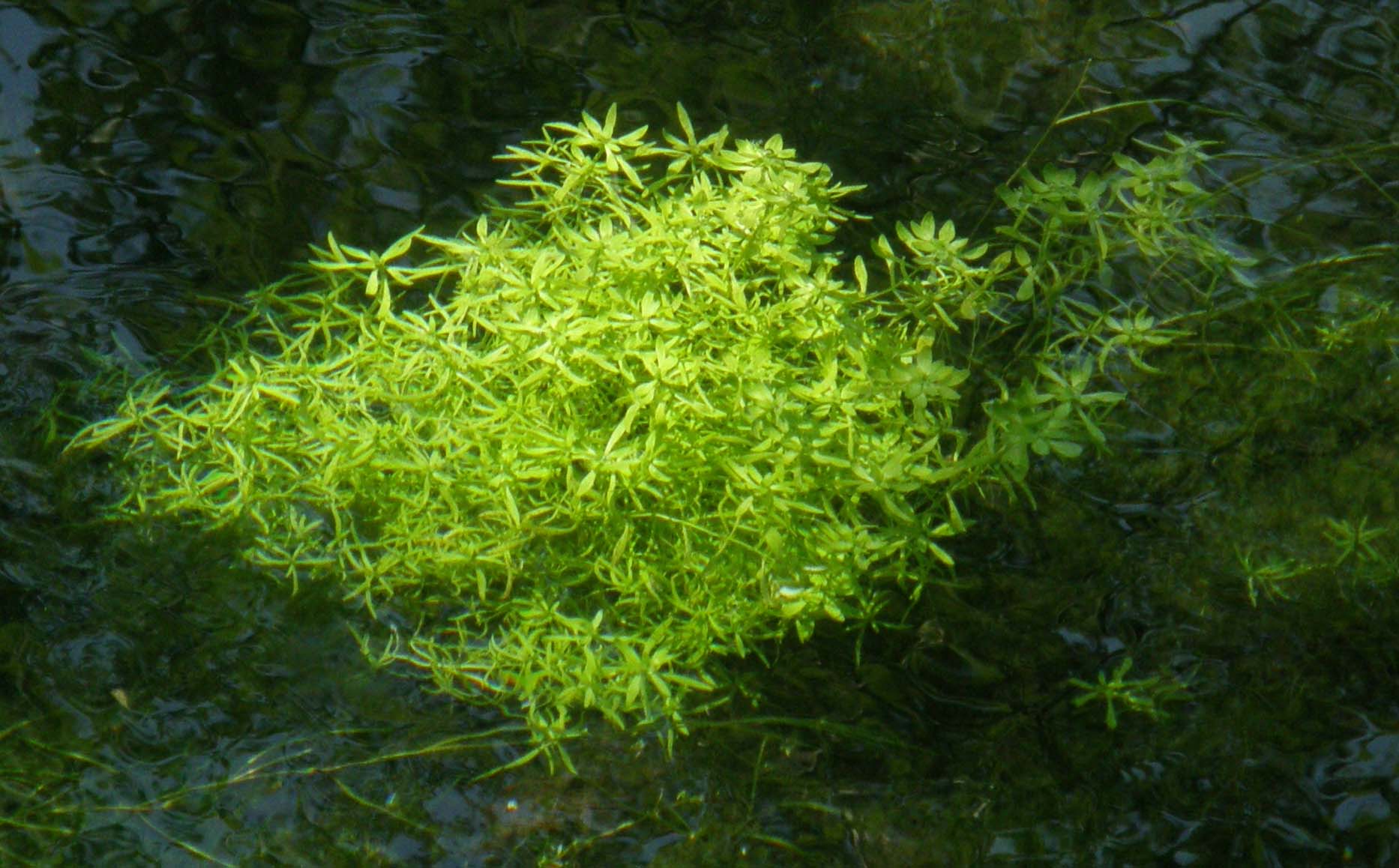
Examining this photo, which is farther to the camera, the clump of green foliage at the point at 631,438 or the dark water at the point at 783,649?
the dark water at the point at 783,649

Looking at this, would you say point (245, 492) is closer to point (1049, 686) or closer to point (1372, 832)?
point (1049, 686)

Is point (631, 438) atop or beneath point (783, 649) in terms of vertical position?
atop

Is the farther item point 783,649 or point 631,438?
point 783,649

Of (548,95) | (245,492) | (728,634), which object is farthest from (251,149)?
(728,634)

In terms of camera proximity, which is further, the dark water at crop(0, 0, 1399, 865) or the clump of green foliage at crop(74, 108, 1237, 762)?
the dark water at crop(0, 0, 1399, 865)
